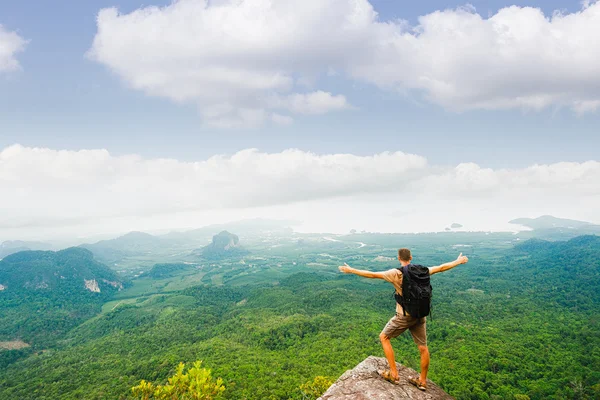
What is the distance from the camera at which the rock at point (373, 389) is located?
746 centimetres

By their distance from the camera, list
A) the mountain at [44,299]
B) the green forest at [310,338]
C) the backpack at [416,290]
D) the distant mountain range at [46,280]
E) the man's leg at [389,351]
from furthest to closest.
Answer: the distant mountain range at [46,280] < the mountain at [44,299] < the green forest at [310,338] < the man's leg at [389,351] < the backpack at [416,290]

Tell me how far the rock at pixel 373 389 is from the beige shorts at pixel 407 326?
139 centimetres

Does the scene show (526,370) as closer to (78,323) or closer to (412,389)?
(412,389)

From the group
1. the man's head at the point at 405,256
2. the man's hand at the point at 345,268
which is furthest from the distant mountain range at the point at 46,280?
the man's head at the point at 405,256

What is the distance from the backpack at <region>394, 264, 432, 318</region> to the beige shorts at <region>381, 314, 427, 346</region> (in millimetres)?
432

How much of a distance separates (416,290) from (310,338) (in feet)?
262

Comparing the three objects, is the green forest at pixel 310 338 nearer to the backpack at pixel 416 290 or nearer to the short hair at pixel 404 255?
the backpack at pixel 416 290

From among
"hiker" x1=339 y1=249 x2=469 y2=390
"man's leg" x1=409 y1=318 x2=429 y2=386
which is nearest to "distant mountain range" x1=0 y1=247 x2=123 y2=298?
"hiker" x1=339 y1=249 x2=469 y2=390

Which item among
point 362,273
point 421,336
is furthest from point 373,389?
point 362,273

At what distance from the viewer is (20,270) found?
182m

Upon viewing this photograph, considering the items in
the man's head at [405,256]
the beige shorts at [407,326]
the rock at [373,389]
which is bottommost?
the rock at [373,389]

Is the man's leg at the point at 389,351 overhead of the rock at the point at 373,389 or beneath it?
overhead

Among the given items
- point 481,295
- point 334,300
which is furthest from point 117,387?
point 481,295

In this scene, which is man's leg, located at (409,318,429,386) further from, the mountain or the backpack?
the mountain
